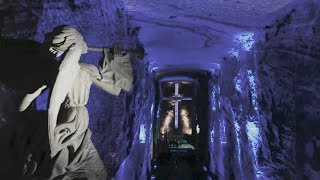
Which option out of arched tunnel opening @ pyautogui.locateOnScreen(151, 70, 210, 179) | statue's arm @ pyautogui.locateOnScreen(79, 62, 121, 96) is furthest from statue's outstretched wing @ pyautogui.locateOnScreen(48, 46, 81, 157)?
arched tunnel opening @ pyautogui.locateOnScreen(151, 70, 210, 179)

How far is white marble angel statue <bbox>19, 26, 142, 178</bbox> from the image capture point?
8.45ft

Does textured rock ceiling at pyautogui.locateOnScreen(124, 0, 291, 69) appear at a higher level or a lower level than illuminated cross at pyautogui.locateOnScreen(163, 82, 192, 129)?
lower

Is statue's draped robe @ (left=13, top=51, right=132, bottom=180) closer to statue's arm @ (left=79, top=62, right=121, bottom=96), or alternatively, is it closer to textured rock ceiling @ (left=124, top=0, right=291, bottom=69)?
statue's arm @ (left=79, top=62, right=121, bottom=96)

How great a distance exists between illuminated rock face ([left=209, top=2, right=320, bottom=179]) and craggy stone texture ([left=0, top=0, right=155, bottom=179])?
157cm

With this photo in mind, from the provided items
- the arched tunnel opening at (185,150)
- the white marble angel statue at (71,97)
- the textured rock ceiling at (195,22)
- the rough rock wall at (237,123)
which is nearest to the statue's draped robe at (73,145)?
the white marble angel statue at (71,97)

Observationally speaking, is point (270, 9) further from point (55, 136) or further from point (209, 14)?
point (55, 136)

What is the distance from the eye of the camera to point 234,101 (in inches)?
227

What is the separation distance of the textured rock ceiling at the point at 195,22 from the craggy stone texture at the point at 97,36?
9.4 inches

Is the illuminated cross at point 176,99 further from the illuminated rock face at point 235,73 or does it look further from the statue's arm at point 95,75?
the statue's arm at point 95,75

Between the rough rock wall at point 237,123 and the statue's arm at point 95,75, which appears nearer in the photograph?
the statue's arm at point 95,75

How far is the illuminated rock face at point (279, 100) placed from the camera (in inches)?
123

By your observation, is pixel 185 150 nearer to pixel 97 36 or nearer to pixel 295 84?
pixel 97 36

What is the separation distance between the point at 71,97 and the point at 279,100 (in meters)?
2.19

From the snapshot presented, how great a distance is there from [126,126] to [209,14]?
1.92 m
